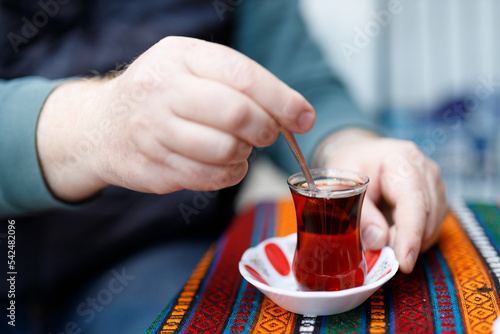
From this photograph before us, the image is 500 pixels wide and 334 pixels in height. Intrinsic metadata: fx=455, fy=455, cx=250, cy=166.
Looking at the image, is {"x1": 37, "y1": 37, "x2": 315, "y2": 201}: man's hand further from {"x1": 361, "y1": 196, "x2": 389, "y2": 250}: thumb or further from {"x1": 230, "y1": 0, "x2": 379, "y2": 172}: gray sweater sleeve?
{"x1": 230, "y1": 0, "x2": 379, "y2": 172}: gray sweater sleeve

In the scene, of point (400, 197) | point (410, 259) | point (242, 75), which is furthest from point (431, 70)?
point (242, 75)

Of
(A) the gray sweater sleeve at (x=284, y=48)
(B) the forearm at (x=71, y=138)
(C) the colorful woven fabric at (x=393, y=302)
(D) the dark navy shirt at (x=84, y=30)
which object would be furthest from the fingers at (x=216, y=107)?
(A) the gray sweater sleeve at (x=284, y=48)

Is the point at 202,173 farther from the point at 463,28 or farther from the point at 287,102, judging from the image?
the point at 463,28

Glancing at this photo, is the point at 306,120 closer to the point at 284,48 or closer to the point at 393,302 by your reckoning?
the point at 393,302

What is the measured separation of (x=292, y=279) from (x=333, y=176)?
0.64 ft

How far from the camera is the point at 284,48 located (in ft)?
4.84

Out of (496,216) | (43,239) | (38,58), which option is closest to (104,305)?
(43,239)

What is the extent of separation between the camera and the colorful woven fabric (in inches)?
24.7

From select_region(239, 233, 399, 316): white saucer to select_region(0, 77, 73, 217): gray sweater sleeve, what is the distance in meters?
0.38

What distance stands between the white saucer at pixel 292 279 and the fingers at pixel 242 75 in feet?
0.83

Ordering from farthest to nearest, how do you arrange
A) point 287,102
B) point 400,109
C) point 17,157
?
point 400,109 → point 17,157 → point 287,102

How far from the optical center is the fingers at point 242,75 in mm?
594

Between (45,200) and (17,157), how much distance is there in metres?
0.09

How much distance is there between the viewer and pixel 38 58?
112 centimetres
